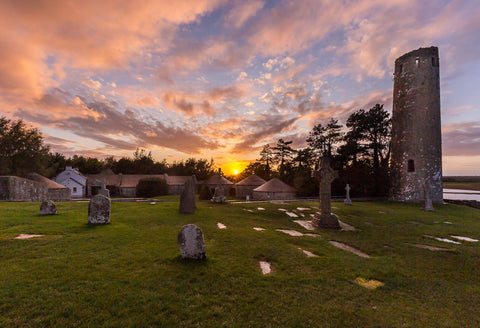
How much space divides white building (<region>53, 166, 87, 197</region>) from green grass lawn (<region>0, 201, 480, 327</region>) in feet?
134

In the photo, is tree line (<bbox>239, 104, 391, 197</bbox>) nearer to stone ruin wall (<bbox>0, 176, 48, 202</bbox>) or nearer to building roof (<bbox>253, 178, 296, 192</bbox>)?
building roof (<bbox>253, 178, 296, 192</bbox>)

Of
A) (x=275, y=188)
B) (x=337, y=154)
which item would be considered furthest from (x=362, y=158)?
(x=275, y=188)

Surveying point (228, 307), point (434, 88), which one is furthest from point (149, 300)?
point (434, 88)

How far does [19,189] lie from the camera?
1909 cm

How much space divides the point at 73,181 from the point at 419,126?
58.5 metres

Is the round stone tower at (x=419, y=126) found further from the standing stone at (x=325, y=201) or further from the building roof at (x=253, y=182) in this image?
the building roof at (x=253, y=182)

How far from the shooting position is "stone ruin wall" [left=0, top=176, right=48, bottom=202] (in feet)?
58.2

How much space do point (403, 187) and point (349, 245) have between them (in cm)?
2208

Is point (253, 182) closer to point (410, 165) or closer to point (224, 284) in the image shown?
point (410, 165)

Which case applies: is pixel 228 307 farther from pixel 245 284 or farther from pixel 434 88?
pixel 434 88

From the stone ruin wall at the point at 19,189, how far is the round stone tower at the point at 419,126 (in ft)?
135

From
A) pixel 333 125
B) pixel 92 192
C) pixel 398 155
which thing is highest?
pixel 333 125

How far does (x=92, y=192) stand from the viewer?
45031 mm

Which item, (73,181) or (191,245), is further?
(73,181)
